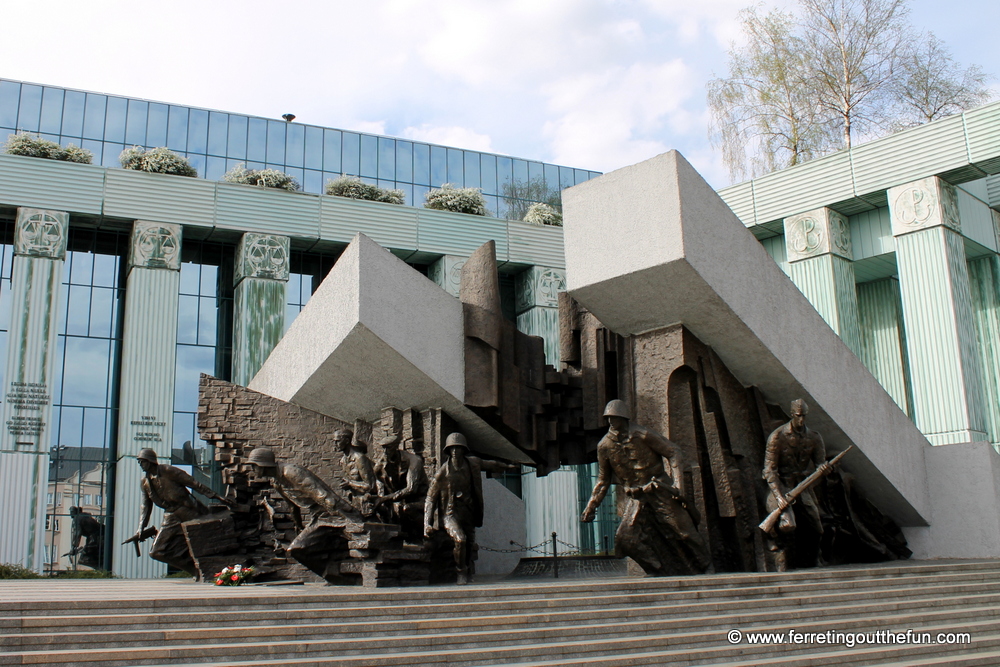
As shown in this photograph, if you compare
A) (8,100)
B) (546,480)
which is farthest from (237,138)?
(546,480)

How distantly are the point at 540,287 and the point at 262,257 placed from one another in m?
7.24

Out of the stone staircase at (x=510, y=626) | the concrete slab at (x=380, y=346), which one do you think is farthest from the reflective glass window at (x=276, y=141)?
the stone staircase at (x=510, y=626)

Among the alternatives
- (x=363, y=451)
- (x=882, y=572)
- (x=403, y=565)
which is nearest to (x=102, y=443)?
(x=363, y=451)

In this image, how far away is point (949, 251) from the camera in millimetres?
17766

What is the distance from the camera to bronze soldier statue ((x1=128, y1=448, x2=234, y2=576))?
10.8 meters

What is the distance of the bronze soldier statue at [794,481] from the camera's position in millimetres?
9023

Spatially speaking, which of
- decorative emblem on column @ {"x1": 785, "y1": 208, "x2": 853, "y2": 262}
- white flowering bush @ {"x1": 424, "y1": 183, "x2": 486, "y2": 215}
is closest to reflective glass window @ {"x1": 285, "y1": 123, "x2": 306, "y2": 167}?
white flowering bush @ {"x1": 424, "y1": 183, "x2": 486, "y2": 215}

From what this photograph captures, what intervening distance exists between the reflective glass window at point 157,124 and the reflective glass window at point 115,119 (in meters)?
0.61

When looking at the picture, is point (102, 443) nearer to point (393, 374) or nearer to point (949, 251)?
point (393, 374)

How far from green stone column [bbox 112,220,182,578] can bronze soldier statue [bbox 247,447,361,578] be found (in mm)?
10413

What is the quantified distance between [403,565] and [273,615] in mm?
2910

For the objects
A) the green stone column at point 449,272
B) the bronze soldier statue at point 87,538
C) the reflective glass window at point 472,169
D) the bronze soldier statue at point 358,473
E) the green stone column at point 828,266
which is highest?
the reflective glass window at point 472,169

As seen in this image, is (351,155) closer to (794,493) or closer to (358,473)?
(358,473)

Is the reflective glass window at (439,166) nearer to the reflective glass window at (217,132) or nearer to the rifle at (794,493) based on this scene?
the reflective glass window at (217,132)
